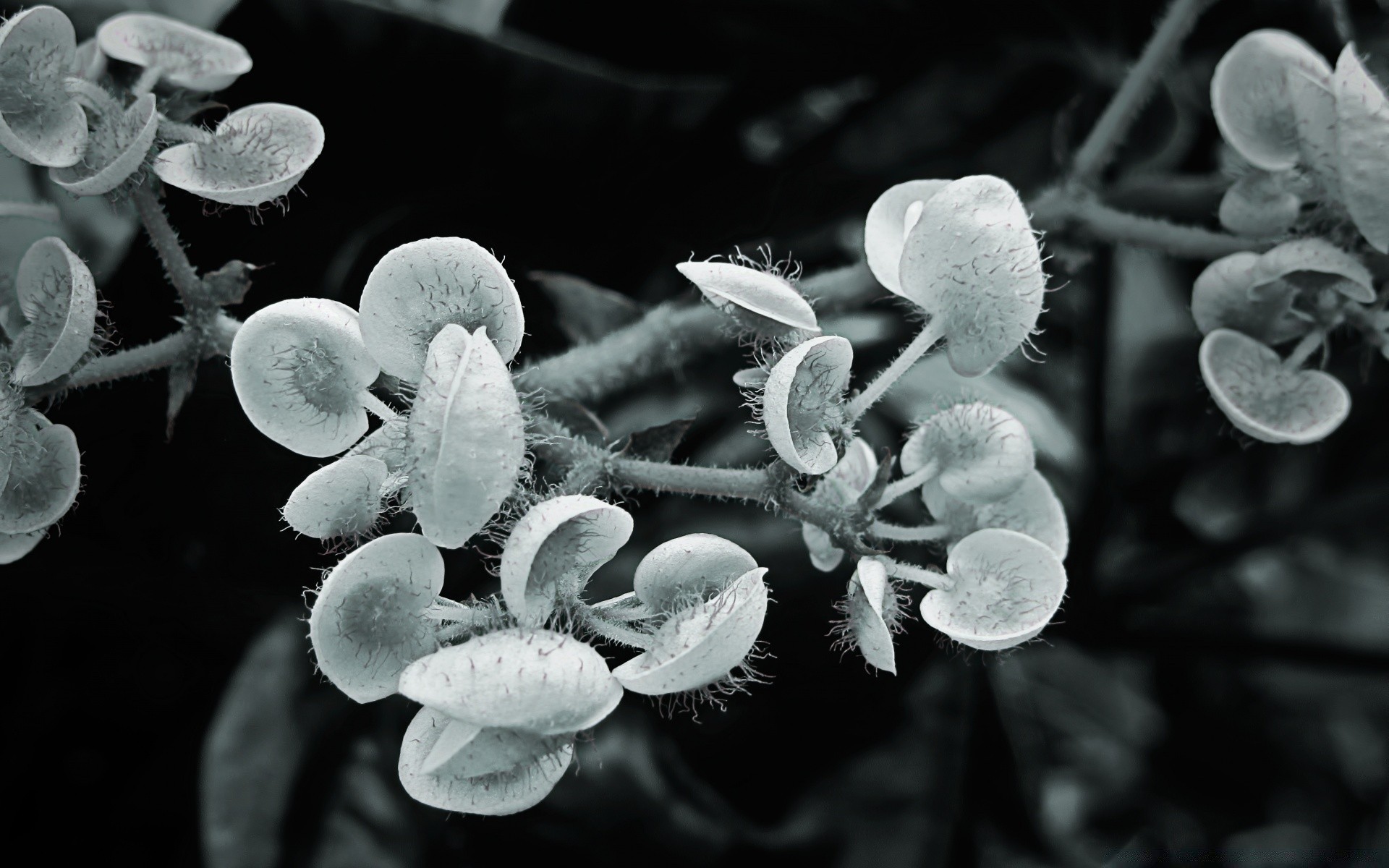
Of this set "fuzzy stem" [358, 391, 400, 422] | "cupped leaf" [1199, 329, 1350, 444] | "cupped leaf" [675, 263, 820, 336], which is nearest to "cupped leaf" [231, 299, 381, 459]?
"fuzzy stem" [358, 391, 400, 422]

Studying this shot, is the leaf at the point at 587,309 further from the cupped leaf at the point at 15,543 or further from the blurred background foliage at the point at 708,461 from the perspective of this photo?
the cupped leaf at the point at 15,543

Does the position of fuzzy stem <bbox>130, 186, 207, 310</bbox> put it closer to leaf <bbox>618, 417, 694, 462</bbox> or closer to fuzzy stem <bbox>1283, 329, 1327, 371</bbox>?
leaf <bbox>618, 417, 694, 462</bbox>

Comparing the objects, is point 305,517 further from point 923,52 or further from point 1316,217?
point 923,52

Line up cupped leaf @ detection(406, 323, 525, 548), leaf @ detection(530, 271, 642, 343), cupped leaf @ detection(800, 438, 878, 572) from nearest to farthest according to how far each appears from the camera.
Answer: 1. cupped leaf @ detection(406, 323, 525, 548)
2. cupped leaf @ detection(800, 438, 878, 572)
3. leaf @ detection(530, 271, 642, 343)

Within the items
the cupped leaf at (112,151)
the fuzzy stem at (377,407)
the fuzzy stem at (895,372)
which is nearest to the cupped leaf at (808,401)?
the fuzzy stem at (895,372)

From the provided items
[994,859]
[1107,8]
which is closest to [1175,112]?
[1107,8]

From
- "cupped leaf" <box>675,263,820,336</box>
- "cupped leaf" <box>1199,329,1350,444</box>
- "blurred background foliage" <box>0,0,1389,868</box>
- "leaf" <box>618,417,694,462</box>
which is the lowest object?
"blurred background foliage" <box>0,0,1389,868</box>
